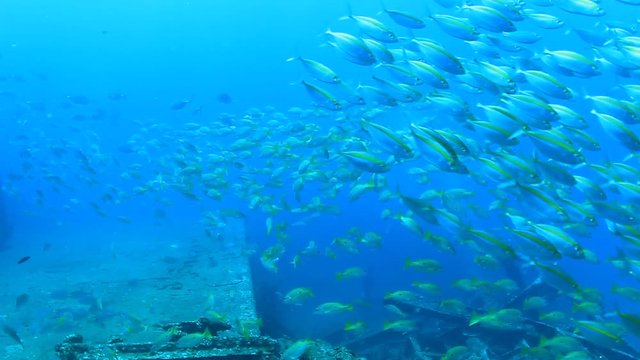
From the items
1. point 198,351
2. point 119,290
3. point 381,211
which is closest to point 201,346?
point 198,351

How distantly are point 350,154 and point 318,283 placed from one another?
8.90 metres

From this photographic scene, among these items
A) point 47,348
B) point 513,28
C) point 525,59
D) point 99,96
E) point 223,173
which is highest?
point 513,28

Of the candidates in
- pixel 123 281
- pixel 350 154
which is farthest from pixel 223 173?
pixel 350 154

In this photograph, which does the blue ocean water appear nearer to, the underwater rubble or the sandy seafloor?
the sandy seafloor

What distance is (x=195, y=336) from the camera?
524 centimetres

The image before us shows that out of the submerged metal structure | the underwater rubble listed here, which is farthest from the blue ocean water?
the underwater rubble

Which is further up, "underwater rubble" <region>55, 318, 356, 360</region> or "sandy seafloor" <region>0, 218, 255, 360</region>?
"underwater rubble" <region>55, 318, 356, 360</region>

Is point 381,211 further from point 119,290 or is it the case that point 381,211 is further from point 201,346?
point 201,346

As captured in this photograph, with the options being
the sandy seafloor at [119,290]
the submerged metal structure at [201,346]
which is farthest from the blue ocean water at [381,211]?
the submerged metal structure at [201,346]

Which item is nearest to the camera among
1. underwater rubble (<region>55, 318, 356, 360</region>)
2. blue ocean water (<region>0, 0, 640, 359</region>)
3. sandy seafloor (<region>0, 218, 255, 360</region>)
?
underwater rubble (<region>55, 318, 356, 360</region>)

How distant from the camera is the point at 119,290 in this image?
10.8 m

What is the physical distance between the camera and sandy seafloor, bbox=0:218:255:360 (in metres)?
8.09

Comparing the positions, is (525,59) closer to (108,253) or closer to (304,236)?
(304,236)

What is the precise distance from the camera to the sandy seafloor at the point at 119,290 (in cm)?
809
